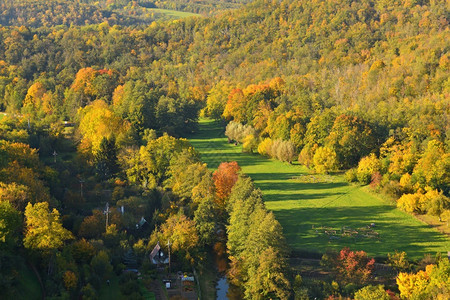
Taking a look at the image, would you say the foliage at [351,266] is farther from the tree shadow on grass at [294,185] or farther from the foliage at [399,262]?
the tree shadow on grass at [294,185]

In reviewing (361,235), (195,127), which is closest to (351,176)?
(361,235)

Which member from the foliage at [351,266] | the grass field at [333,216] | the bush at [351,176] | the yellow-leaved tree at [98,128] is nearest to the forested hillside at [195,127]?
the foliage at [351,266]

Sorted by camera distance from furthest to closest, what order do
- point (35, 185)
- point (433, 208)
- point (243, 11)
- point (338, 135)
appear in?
point (243, 11), point (338, 135), point (433, 208), point (35, 185)

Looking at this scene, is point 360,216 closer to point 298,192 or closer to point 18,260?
point 298,192

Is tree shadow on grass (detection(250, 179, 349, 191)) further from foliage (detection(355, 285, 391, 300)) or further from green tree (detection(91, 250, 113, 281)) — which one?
foliage (detection(355, 285, 391, 300))

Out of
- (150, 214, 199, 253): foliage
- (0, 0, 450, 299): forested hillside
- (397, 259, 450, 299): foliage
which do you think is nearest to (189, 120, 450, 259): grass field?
(0, 0, 450, 299): forested hillside

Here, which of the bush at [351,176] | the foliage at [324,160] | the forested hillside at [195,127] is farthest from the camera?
the foliage at [324,160]

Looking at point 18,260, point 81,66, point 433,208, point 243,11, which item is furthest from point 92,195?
point 243,11
